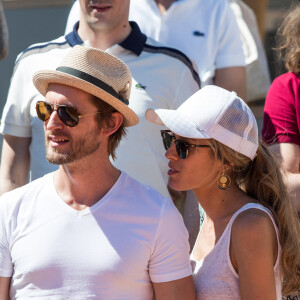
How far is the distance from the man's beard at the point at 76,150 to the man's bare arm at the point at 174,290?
1.90ft

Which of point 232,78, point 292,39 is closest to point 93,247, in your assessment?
point 292,39

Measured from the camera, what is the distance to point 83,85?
285cm

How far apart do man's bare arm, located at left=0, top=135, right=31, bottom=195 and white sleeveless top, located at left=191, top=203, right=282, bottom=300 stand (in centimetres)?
125

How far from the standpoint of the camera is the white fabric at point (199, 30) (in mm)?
4434

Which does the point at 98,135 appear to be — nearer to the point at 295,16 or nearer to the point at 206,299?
the point at 206,299

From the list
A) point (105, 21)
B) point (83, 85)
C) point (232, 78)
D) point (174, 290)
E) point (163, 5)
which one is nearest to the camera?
point (174, 290)

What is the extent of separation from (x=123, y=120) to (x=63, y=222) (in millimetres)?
530

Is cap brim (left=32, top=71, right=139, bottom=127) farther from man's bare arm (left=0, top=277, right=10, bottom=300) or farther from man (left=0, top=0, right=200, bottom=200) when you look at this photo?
man's bare arm (left=0, top=277, right=10, bottom=300)

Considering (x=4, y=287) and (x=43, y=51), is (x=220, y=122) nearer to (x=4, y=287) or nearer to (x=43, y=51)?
(x=4, y=287)

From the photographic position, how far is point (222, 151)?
3.01 m

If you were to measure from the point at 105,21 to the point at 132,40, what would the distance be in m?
0.17

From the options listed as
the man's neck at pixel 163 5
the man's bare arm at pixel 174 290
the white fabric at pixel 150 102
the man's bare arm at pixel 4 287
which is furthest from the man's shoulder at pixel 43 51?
the man's bare arm at pixel 174 290

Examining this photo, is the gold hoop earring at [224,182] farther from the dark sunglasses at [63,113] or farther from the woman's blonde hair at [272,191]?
the dark sunglasses at [63,113]

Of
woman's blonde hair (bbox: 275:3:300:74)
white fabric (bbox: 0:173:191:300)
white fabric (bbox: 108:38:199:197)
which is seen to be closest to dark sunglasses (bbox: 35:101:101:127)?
white fabric (bbox: 0:173:191:300)
